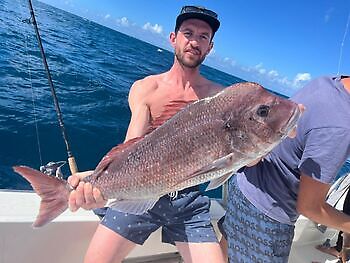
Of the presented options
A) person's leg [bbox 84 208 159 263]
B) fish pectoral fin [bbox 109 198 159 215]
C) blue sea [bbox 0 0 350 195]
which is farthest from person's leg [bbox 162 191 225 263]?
blue sea [bbox 0 0 350 195]

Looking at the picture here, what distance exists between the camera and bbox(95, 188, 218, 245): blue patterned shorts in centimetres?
257

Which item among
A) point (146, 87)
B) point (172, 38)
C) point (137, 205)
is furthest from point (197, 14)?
point (137, 205)

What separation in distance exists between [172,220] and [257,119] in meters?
1.26

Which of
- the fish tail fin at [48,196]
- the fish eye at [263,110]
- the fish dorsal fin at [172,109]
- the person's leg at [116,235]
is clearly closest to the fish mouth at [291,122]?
the fish eye at [263,110]

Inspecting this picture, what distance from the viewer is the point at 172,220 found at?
→ 269 cm

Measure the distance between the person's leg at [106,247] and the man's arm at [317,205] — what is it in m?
1.21

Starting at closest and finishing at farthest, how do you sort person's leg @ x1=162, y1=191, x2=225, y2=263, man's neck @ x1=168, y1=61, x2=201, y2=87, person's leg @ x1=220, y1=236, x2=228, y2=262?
person's leg @ x1=162, y1=191, x2=225, y2=263, person's leg @ x1=220, y1=236, x2=228, y2=262, man's neck @ x1=168, y1=61, x2=201, y2=87

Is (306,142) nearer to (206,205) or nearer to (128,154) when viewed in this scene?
(128,154)

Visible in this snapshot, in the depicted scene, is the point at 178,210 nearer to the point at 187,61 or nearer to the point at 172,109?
the point at 172,109

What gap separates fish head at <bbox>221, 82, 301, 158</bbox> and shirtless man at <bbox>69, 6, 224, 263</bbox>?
2.17 feet

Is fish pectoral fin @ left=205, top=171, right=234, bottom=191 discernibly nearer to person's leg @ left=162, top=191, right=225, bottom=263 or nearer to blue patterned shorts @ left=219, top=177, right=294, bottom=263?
blue patterned shorts @ left=219, top=177, right=294, bottom=263

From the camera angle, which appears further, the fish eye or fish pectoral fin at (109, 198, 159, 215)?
fish pectoral fin at (109, 198, 159, 215)

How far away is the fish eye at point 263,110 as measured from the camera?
5.59 feet

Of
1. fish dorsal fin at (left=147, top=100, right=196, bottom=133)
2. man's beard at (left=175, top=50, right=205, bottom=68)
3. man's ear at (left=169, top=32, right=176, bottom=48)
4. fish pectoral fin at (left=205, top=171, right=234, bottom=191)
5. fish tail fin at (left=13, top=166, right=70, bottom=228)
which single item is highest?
man's ear at (left=169, top=32, right=176, bottom=48)
